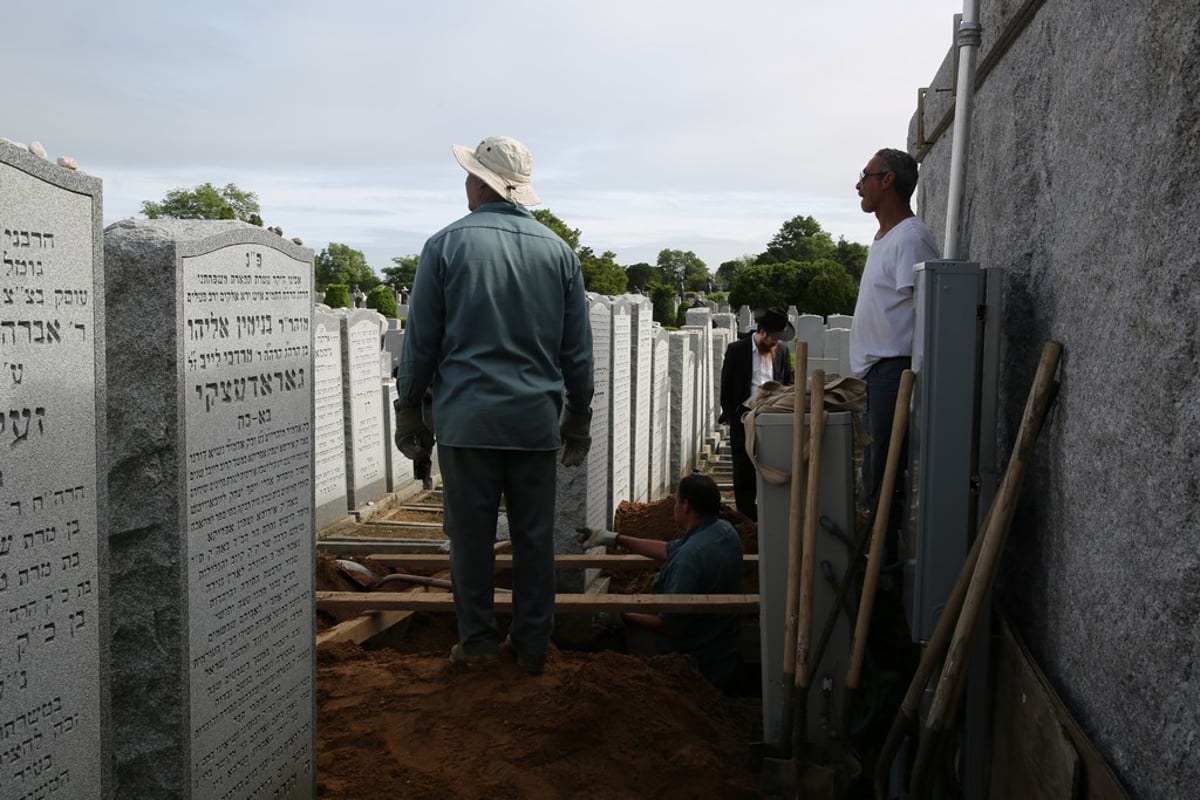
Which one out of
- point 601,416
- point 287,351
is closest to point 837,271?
point 601,416

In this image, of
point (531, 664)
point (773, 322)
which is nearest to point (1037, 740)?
point (531, 664)

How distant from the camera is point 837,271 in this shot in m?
58.7

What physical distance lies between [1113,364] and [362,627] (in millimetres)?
3514

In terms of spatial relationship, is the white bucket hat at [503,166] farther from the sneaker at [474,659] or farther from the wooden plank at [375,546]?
the wooden plank at [375,546]

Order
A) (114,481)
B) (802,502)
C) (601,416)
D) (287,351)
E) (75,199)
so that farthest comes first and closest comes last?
(601,416), (802,502), (287,351), (114,481), (75,199)

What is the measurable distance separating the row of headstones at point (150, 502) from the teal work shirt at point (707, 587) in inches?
82.7

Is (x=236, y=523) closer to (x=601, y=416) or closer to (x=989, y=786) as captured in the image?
(x=989, y=786)

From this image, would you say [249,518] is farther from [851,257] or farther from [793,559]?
[851,257]

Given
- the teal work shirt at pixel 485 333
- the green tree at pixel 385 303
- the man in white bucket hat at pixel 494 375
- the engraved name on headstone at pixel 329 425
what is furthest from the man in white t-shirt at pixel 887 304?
the green tree at pixel 385 303

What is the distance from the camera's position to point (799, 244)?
95875 mm

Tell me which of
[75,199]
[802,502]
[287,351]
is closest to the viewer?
[75,199]

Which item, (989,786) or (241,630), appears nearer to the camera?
(241,630)

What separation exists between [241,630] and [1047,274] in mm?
2493

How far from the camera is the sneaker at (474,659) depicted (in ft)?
14.4
